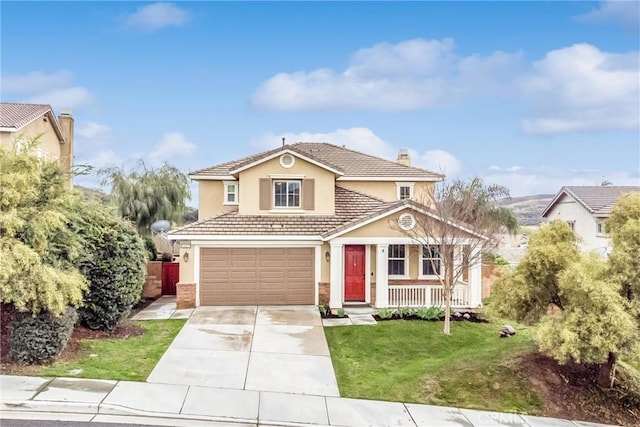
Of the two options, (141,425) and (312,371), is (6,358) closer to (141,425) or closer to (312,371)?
(141,425)

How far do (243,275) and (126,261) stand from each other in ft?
16.5

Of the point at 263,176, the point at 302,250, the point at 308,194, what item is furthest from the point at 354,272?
the point at 263,176

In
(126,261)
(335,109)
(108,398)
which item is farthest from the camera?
(335,109)

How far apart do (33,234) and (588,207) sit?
3443 centimetres

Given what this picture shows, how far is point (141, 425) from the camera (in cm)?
732

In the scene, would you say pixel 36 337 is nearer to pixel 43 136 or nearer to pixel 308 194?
pixel 308 194

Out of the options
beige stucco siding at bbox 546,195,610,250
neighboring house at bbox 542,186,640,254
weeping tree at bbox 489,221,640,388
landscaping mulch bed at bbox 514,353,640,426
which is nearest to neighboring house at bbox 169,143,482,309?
weeping tree at bbox 489,221,640,388

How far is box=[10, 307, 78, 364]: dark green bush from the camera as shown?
962cm

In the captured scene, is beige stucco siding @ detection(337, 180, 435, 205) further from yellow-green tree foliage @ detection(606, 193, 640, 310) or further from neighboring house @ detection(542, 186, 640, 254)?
neighboring house @ detection(542, 186, 640, 254)

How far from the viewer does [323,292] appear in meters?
17.3

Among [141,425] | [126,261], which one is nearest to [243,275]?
[126,261]

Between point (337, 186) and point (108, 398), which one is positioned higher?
point (337, 186)

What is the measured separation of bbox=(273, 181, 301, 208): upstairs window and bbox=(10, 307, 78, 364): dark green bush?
976cm

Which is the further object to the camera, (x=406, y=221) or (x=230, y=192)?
(x=230, y=192)
